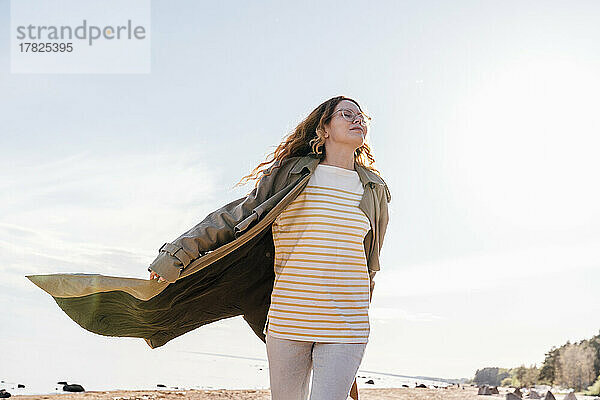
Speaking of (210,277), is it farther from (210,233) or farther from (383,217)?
(383,217)

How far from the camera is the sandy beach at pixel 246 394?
264 inches

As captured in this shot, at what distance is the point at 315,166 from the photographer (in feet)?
11.8

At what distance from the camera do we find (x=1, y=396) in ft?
21.3

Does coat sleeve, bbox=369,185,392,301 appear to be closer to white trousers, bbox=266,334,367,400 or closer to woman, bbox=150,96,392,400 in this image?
woman, bbox=150,96,392,400

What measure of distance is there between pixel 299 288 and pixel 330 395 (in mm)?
579

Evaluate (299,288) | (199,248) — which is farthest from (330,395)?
(199,248)

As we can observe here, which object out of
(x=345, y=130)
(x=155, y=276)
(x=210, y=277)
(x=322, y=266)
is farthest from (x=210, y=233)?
(x=345, y=130)

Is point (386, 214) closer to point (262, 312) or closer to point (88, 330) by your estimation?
point (262, 312)

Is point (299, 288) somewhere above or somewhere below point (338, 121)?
below

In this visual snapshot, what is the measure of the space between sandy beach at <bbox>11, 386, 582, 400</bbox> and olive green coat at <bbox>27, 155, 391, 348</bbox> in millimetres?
3020

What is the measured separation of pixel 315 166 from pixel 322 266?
61cm

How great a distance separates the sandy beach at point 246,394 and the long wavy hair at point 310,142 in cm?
379

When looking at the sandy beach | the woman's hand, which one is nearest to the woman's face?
the woman's hand

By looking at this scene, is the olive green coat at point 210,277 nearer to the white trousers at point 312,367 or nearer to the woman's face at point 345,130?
the woman's face at point 345,130
